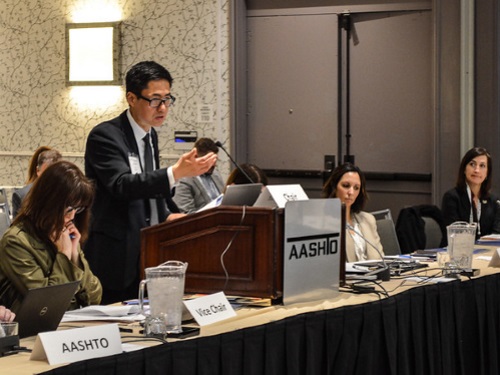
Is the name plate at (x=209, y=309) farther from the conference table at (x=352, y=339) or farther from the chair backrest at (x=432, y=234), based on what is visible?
the chair backrest at (x=432, y=234)

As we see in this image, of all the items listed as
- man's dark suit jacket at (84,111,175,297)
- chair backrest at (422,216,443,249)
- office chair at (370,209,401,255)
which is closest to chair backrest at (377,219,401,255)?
office chair at (370,209,401,255)

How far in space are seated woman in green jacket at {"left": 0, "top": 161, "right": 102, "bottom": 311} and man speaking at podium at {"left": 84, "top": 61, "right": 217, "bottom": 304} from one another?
0.57 m

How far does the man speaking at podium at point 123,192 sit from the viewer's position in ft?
12.7

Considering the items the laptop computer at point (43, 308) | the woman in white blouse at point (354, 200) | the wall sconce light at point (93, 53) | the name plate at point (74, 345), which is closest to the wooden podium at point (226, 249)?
the laptop computer at point (43, 308)

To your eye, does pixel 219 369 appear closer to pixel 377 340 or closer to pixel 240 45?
pixel 377 340

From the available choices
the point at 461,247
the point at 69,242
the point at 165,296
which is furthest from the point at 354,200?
the point at 165,296

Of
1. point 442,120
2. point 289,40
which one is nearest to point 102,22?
point 289,40

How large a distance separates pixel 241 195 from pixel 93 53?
513 cm

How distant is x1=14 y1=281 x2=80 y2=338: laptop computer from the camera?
253 cm

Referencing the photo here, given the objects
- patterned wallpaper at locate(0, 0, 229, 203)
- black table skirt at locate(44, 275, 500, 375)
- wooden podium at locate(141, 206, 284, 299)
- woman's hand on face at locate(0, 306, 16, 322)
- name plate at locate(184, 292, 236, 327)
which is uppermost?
patterned wallpaper at locate(0, 0, 229, 203)

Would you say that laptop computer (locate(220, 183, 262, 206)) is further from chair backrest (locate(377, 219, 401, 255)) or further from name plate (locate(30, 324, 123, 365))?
chair backrest (locate(377, 219, 401, 255))

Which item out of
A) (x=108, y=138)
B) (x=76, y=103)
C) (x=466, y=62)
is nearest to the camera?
(x=108, y=138)

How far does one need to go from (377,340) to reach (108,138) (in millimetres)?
1390

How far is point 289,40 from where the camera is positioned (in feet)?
25.7
